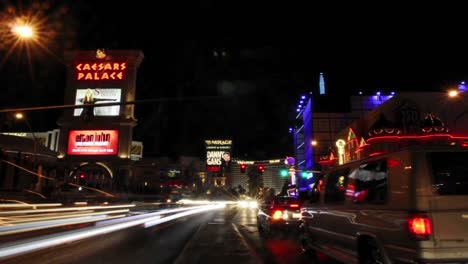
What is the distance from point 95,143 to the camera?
204 feet

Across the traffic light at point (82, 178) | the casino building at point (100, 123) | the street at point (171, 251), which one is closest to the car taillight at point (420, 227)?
the street at point (171, 251)

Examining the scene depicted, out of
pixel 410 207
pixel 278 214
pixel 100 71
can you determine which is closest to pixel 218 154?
pixel 100 71

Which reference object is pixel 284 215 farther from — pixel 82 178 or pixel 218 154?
pixel 82 178

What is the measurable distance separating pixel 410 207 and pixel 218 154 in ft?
185

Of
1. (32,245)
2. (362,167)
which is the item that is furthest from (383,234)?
(32,245)

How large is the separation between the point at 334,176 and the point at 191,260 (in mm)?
3706

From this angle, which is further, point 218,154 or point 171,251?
point 218,154

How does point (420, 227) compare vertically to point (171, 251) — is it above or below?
above

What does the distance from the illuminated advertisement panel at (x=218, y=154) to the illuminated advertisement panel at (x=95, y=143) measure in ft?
46.7

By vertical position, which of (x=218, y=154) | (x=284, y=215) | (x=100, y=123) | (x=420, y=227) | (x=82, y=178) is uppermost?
(x=100, y=123)

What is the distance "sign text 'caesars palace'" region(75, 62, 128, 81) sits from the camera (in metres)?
64.1

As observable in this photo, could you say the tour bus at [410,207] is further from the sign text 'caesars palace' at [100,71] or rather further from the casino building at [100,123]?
the sign text 'caesars palace' at [100,71]

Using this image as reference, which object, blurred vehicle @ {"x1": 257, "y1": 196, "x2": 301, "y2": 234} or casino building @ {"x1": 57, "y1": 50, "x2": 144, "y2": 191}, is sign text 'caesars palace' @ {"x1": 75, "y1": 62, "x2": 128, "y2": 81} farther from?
blurred vehicle @ {"x1": 257, "y1": 196, "x2": 301, "y2": 234}

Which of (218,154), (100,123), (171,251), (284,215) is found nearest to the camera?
(171,251)
